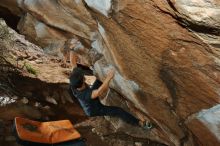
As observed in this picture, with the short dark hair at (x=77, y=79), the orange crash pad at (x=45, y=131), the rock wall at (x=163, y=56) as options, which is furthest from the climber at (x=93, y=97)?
the orange crash pad at (x=45, y=131)

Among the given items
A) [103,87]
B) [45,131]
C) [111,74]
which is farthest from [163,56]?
[45,131]

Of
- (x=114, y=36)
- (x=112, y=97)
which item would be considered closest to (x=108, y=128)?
(x=112, y=97)

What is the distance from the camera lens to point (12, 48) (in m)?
9.68

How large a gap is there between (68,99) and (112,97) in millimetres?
1441

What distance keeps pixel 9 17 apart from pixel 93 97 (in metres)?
3.98

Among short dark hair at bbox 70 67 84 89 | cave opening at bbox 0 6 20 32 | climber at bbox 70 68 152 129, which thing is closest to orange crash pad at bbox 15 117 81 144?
climber at bbox 70 68 152 129

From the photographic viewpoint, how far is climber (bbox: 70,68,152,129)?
5.67m

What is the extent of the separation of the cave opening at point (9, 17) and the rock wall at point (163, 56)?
1.99 metres

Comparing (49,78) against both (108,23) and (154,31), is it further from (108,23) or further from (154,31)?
(154,31)

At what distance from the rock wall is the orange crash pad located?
1.14m

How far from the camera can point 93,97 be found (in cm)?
568

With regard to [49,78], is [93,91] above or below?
above

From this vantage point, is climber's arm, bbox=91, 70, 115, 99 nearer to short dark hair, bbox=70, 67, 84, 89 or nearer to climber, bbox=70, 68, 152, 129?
climber, bbox=70, 68, 152, 129

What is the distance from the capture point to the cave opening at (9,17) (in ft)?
27.0
